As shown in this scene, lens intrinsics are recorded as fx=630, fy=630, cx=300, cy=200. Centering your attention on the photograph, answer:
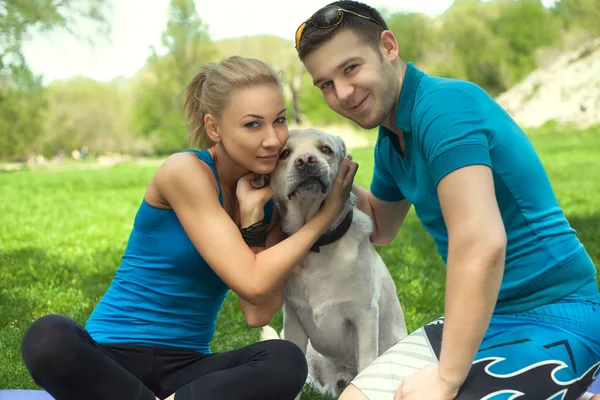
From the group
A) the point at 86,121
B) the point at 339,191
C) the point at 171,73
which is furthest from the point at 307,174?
the point at 86,121

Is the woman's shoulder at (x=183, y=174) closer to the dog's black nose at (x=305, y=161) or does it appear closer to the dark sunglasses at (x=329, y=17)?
the dog's black nose at (x=305, y=161)

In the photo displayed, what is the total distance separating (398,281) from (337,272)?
9.46 ft

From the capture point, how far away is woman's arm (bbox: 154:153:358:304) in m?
2.42

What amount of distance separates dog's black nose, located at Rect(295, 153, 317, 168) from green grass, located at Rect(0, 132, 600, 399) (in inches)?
53.3

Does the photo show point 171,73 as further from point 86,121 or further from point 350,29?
point 350,29

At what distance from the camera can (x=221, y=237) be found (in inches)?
95.6

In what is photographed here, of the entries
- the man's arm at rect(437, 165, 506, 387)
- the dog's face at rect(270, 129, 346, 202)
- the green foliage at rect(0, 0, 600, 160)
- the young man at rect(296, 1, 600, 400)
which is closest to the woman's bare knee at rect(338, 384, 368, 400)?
the young man at rect(296, 1, 600, 400)

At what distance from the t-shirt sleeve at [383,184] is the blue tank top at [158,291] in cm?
75

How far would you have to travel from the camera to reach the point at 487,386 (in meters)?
1.92

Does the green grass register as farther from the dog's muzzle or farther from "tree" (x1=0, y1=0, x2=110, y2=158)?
"tree" (x1=0, y1=0, x2=110, y2=158)

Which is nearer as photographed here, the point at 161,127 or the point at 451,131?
the point at 451,131

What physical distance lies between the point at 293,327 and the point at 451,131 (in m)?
1.47

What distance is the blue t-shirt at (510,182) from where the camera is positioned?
1.99 meters

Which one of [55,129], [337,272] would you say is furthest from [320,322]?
[55,129]
